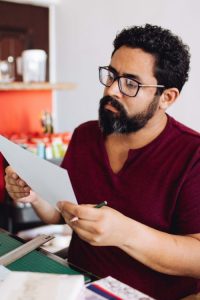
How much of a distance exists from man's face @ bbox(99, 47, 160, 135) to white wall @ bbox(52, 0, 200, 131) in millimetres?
944

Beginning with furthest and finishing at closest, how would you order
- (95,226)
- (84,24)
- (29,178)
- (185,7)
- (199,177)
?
(84,24) → (185,7) → (199,177) → (29,178) → (95,226)

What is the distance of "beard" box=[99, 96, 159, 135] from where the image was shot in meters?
1.28

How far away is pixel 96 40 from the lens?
2701mm

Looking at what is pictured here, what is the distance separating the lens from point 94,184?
4.39ft

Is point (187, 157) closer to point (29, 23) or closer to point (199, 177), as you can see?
point (199, 177)

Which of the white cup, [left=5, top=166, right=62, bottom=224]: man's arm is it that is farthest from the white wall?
[left=5, top=166, right=62, bottom=224]: man's arm

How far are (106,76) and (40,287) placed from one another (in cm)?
77

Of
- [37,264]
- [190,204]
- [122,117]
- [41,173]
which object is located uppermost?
[122,117]

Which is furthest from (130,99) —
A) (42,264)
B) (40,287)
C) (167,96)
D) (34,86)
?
(34,86)

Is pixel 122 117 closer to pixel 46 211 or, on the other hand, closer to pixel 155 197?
pixel 155 197

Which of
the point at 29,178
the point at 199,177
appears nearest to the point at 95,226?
the point at 29,178

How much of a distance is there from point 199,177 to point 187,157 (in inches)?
2.9

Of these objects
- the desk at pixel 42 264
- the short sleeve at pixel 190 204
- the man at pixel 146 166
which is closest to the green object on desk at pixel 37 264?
the desk at pixel 42 264

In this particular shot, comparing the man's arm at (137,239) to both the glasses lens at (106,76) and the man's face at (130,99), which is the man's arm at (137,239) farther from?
the glasses lens at (106,76)
